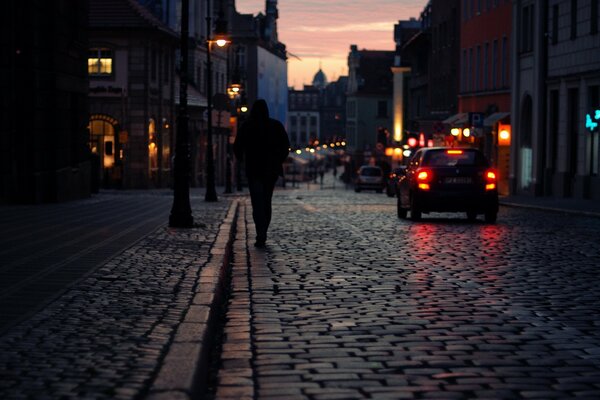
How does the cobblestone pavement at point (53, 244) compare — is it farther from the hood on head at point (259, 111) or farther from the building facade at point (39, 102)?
the hood on head at point (259, 111)

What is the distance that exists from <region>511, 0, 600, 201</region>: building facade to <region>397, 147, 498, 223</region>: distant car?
40.5 ft

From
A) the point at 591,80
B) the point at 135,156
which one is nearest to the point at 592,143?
the point at 591,80

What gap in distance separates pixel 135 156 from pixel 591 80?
24704 millimetres

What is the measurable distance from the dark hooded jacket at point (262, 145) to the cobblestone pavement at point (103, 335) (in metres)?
4.15

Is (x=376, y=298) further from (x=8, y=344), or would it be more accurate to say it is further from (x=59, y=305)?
(x=8, y=344)

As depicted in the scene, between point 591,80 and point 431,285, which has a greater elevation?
point 591,80

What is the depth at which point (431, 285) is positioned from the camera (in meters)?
13.4

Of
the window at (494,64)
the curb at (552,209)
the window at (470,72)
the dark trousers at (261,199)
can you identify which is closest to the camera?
the dark trousers at (261,199)

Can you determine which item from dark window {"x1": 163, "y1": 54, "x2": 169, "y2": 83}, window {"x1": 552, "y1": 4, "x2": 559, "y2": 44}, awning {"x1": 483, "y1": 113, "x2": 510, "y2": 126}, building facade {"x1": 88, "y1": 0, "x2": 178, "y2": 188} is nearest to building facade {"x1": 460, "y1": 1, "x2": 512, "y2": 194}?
awning {"x1": 483, "y1": 113, "x2": 510, "y2": 126}

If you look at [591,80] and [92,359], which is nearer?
[92,359]

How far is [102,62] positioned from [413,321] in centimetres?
5269

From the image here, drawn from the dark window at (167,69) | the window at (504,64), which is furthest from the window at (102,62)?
the window at (504,64)

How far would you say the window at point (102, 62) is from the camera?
203ft

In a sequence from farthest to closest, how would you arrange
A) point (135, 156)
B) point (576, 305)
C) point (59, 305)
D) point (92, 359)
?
point (135, 156) → point (576, 305) → point (59, 305) → point (92, 359)
